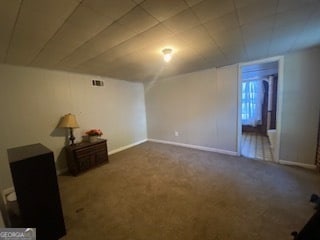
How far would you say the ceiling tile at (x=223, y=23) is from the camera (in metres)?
1.58

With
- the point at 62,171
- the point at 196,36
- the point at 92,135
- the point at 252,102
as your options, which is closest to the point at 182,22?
the point at 196,36

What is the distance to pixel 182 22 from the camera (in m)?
1.64

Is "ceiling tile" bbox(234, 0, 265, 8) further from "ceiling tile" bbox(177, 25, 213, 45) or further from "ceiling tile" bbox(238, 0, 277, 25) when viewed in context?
"ceiling tile" bbox(177, 25, 213, 45)

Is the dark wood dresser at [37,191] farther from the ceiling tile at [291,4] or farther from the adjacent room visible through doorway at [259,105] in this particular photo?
the adjacent room visible through doorway at [259,105]

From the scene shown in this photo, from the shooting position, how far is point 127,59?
2760 millimetres

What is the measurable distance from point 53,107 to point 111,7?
264 centimetres

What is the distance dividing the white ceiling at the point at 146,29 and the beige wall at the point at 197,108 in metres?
1.11

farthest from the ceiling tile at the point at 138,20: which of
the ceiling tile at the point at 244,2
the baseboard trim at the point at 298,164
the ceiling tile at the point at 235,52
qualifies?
the baseboard trim at the point at 298,164

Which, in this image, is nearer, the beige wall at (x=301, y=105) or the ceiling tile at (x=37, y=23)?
the ceiling tile at (x=37, y=23)

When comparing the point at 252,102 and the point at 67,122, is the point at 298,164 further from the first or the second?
the point at 67,122

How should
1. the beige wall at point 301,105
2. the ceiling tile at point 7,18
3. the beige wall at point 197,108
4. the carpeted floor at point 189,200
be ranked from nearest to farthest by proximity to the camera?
1. the ceiling tile at point 7,18
2. the carpeted floor at point 189,200
3. the beige wall at point 301,105
4. the beige wall at point 197,108

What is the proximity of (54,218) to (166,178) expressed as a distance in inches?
67.3

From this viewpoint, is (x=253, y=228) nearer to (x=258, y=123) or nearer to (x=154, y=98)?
(x=154, y=98)

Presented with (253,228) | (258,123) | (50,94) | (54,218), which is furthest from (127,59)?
(258,123)
